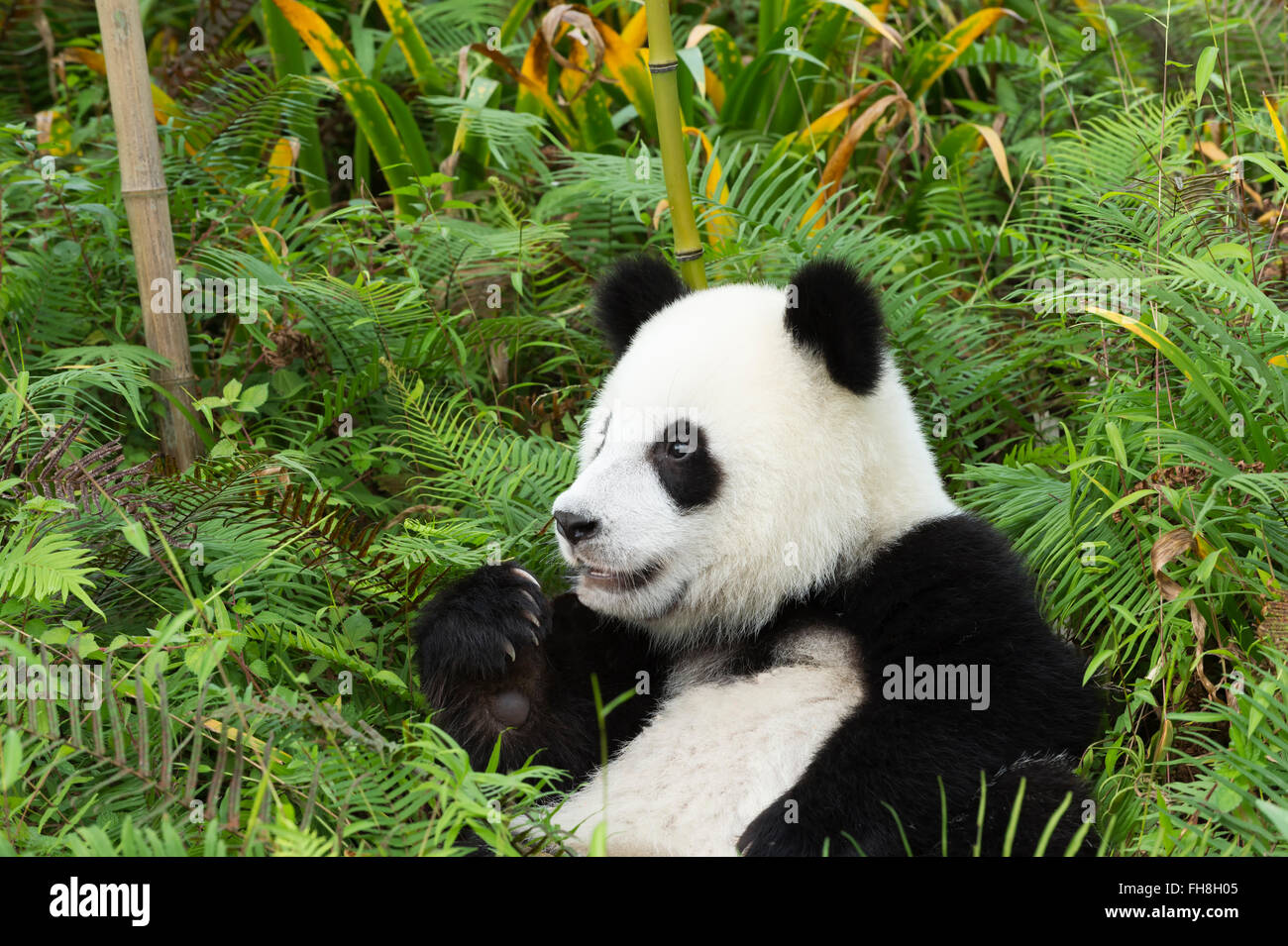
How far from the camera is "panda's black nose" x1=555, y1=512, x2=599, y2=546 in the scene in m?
2.93

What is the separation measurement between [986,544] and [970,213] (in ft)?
10.3

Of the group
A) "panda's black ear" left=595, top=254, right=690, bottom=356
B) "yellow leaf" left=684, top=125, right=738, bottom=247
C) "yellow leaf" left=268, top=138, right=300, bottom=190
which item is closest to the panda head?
"panda's black ear" left=595, top=254, right=690, bottom=356

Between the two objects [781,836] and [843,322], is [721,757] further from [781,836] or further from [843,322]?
[843,322]

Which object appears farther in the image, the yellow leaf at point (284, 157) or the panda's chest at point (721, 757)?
the yellow leaf at point (284, 157)

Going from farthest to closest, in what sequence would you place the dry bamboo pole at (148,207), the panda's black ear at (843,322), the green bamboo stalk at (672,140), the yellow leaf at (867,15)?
the yellow leaf at (867,15) < the dry bamboo pole at (148,207) < the green bamboo stalk at (672,140) < the panda's black ear at (843,322)

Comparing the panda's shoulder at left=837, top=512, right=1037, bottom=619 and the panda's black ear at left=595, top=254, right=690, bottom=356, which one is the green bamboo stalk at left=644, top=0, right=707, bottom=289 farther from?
the panda's shoulder at left=837, top=512, right=1037, bottom=619

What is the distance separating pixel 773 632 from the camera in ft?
10.4

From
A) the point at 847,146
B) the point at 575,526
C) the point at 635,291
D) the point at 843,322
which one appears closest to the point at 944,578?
the point at 843,322

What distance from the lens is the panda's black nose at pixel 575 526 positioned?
9.62ft

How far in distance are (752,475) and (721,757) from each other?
689 mm

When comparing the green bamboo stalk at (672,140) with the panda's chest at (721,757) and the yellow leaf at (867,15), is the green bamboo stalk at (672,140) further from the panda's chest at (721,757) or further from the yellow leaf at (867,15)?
the yellow leaf at (867,15)

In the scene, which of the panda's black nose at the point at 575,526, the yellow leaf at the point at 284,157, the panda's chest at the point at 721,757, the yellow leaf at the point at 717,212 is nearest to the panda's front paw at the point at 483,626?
the panda's black nose at the point at 575,526

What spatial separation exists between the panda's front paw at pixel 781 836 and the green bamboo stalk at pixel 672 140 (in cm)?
194
